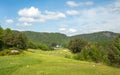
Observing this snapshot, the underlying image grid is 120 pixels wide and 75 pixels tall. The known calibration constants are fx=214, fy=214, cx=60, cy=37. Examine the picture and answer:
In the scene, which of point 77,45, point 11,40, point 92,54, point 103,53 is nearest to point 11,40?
point 11,40

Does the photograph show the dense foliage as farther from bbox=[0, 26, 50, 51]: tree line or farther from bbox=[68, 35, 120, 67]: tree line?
bbox=[68, 35, 120, 67]: tree line

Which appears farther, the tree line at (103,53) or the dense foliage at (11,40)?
the dense foliage at (11,40)

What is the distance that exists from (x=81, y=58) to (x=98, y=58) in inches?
276

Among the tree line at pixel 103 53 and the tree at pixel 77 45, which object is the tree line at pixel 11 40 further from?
the tree line at pixel 103 53

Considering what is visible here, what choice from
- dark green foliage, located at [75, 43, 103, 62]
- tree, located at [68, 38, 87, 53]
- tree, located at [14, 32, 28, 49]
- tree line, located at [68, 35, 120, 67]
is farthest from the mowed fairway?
tree, located at [68, 38, 87, 53]

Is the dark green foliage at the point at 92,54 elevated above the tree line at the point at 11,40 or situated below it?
below

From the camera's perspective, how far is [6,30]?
396 feet

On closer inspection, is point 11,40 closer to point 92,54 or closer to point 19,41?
point 19,41

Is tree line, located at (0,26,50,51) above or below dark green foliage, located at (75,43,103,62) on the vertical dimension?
above

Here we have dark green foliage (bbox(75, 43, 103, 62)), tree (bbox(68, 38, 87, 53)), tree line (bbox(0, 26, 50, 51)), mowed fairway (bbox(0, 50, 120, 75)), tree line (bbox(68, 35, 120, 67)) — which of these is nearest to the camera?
mowed fairway (bbox(0, 50, 120, 75))

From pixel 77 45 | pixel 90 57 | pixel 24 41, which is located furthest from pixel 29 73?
pixel 77 45

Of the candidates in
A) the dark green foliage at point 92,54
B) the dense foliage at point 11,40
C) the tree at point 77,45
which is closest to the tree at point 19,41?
the dense foliage at point 11,40

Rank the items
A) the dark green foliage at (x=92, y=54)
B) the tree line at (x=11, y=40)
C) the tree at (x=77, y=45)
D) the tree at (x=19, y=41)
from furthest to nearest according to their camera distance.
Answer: the tree at (x=77, y=45) → the tree at (x=19, y=41) → the tree line at (x=11, y=40) → the dark green foliage at (x=92, y=54)

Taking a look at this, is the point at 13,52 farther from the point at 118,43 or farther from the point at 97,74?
the point at 97,74
